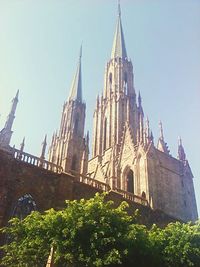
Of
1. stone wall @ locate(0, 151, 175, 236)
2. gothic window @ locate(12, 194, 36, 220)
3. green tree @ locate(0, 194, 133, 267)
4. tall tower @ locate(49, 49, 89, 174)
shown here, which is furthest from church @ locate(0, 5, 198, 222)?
green tree @ locate(0, 194, 133, 267)

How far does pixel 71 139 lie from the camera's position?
1574 inches

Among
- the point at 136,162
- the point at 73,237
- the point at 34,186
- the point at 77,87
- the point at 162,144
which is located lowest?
the point at 73,237

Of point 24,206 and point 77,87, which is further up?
point 77,87

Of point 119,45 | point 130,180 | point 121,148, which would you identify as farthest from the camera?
point 119,45

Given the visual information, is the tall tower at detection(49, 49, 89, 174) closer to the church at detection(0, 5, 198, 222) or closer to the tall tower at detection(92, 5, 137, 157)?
the church at detection(0, 5, 198, 222)

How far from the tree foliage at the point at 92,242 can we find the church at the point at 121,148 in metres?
6.85

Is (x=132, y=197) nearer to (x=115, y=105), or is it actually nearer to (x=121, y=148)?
(x=121, y=148)

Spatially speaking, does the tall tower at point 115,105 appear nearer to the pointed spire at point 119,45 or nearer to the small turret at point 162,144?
the pointed spire at point 119,45

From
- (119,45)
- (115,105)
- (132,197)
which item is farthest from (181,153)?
(119,45)

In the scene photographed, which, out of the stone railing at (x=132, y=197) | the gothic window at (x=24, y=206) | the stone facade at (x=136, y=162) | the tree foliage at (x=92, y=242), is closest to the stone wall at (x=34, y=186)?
the gothic window at (x=24, y=206)

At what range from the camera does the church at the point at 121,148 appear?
80.2 ft

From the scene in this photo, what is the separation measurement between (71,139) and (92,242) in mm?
28897

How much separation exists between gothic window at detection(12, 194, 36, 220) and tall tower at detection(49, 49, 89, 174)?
17.0 m

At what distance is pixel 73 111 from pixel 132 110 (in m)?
9.32
